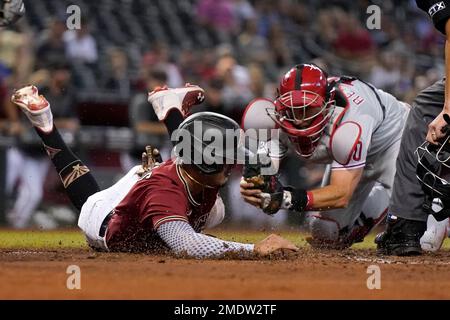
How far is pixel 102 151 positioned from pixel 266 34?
16.2 ft

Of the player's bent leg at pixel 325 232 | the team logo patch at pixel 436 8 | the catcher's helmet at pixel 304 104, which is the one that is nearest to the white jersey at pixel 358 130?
the catcher's helmet at pixel 304 104

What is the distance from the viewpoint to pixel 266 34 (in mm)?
17406

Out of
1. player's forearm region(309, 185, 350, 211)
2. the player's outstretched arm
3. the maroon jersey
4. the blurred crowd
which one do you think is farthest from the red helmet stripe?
the blurred crowd

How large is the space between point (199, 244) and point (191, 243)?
60 mm

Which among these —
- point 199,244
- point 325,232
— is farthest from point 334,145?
point 199,244

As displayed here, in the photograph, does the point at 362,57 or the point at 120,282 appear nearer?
the point at 120,282

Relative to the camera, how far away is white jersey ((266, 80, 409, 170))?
7.68 m

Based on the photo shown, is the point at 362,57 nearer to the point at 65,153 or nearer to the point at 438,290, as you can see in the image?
the point at 65,153

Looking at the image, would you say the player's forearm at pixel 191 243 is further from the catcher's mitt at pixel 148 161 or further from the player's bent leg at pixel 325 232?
the player's bent leg at pixel 325 232

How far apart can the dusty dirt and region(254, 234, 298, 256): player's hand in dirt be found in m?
0.09

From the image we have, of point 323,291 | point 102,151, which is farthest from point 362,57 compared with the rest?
point 323,291

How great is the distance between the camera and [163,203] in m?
6.76

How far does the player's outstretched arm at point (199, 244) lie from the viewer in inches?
262
